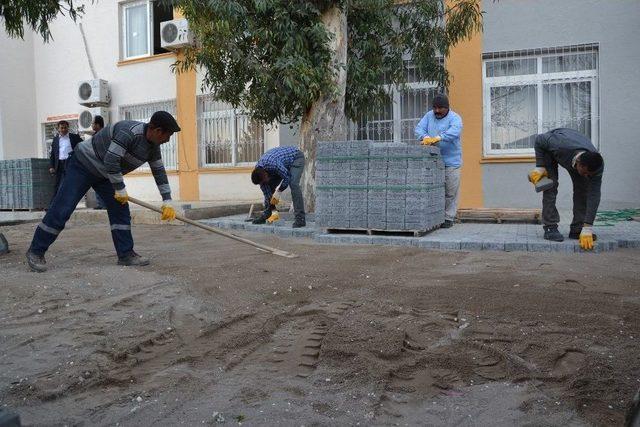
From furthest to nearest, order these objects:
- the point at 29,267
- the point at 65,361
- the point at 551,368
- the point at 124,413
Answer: the point at 29,267
the point at 65,361
the point at 551,368
the point at 124,413

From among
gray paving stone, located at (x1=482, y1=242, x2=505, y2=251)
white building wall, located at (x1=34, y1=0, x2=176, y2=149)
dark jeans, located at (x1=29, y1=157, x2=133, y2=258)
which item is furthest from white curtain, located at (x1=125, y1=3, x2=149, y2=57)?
gray paving stone, located at (x1=482, y1=242, x2=505, y2=251)

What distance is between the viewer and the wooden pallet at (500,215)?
8547 millimetres

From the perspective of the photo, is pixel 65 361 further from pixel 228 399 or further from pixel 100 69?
pixel 100 69

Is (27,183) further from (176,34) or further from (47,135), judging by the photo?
(47,135)

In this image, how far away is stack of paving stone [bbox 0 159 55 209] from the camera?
1220 cm

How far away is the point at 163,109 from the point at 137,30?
7.35 ft

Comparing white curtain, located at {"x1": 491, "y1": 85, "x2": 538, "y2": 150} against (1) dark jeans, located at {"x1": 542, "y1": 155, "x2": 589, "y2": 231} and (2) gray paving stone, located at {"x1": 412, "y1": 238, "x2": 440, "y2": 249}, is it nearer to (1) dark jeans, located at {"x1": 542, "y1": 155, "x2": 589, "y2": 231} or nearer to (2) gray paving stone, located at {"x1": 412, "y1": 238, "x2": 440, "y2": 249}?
(1) dark jeans, located at {"x1": 542, "y1": 155, "x2": 589, "y2": 231}

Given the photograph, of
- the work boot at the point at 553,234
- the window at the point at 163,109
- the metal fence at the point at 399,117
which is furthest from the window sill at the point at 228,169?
the work boot at the point at 553,234

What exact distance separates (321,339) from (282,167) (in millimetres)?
4799

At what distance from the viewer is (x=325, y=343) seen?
3.42 metres

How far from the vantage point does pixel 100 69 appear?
602 inches

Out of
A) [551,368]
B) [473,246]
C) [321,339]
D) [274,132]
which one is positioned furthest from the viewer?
[274,132]

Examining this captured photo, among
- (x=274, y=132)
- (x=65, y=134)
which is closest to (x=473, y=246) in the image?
(x=274, y=132)

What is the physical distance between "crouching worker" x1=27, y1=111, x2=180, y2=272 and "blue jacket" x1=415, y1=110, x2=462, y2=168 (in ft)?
12.8
